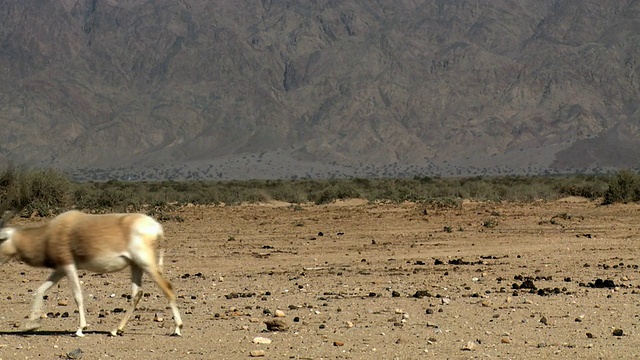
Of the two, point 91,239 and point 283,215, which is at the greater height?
point 91,239

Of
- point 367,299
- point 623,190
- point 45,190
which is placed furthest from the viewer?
point 623,190

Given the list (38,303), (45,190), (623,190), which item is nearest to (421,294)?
(38,303)

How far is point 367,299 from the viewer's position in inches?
564

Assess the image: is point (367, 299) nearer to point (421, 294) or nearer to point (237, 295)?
point (421, 294)

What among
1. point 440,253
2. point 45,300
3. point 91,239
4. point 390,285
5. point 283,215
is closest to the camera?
point 91,239

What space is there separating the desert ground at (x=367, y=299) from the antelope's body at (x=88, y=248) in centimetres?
51

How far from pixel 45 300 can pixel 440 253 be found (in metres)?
10.0

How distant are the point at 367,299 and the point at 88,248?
4.60 meters

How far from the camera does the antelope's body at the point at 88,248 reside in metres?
11.0

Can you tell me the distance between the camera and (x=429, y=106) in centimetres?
17062

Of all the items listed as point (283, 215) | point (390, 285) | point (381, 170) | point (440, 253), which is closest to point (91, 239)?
point (390, 285)

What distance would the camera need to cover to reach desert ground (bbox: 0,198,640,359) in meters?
10.6

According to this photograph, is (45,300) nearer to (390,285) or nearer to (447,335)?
(390,285)

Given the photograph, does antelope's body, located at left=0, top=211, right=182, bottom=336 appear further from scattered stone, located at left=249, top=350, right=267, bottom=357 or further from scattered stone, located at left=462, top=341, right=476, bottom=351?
scattered stone, located at left=462, top=341, right=476, bottom=351
